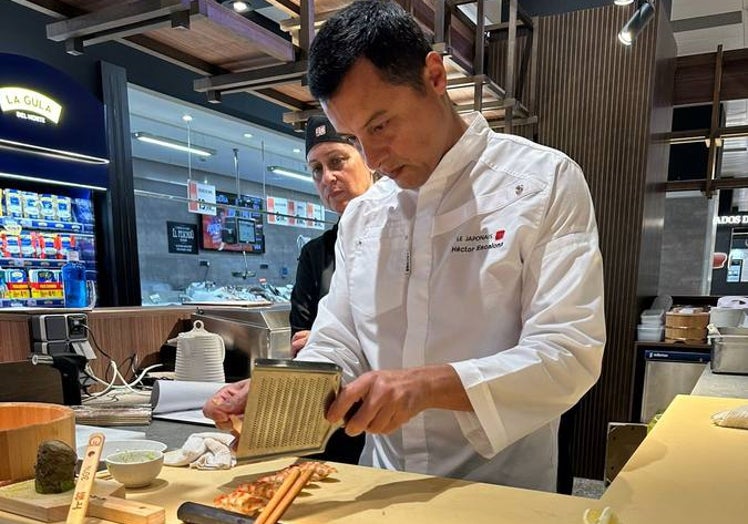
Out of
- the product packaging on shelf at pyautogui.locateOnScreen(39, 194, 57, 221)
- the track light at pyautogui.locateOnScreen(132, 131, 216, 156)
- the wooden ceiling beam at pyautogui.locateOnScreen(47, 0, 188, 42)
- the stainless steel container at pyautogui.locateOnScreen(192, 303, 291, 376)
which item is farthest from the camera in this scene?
the track light at pyautogui.locateOnScreen(132, 131, 216, 156)

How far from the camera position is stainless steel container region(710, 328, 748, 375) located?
264 centimetres

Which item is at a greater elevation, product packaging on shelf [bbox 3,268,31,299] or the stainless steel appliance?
product packaging on shelf [bbox 3,268,31,299]

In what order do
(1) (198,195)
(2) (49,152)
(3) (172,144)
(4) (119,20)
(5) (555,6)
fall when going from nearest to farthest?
(4) (119,20) < (2) (49,152) < (5) (555,6) < (1) (198,195) < (3) (172,144)

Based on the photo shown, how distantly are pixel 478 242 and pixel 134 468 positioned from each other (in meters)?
0.74

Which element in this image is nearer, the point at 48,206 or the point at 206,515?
the point at 206,515

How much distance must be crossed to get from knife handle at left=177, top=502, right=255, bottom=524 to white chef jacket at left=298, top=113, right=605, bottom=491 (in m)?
0.38

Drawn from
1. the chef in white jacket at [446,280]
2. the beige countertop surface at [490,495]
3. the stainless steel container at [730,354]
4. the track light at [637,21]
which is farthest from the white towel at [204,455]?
the stainless steel container at [730,354]

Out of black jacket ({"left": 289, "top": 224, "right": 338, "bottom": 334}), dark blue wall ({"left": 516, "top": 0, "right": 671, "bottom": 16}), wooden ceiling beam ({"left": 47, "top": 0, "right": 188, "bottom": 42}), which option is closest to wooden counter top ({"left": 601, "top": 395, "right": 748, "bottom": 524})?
black jacket ({"left": 289, "top": 224, "right": 338, "bottom": 334})

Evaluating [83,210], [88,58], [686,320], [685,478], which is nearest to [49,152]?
[83,210]

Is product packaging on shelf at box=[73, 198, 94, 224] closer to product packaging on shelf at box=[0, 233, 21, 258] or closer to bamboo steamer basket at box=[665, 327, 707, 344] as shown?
product packaging on shelf at box=[0, 233, 21, 258]

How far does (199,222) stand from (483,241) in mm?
7112

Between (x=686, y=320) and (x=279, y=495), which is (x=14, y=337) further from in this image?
(x=686, y=320)

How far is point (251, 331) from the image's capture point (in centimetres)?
230

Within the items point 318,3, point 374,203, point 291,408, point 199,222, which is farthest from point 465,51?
point 199,222
